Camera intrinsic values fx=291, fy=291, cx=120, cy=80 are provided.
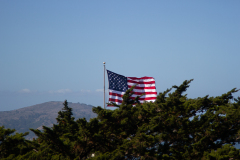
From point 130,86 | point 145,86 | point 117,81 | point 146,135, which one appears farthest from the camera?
point 145,86

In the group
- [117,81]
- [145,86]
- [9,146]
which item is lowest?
[9,146]

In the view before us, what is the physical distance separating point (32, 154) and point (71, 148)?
311 cm

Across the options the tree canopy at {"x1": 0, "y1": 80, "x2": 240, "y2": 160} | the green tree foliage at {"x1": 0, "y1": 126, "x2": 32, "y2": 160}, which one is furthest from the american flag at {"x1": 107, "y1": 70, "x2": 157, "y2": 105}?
the green tree foliage at {"x1": 0, "y1": 126, "x2": 32, "y2": 160}

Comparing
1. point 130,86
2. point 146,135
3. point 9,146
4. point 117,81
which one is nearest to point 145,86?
point 130,86

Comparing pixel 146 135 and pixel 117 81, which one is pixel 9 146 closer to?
pixel 146 135

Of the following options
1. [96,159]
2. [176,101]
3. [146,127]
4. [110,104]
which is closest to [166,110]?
[176,101]

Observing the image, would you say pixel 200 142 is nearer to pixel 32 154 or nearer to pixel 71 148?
pixel 71 148

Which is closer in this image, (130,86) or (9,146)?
(9,146)

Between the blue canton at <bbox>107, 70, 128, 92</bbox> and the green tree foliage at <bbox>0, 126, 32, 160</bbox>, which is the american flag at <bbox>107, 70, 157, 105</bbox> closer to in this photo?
the blue canton at <bbox>107, 70, 128, 92</bbox>

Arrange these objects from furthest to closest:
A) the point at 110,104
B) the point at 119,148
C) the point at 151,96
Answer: the point at 151,96 < the point at 110,104 < the point at 119,148

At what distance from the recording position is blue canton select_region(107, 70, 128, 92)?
98.6 feet

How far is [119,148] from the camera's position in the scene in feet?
74.9

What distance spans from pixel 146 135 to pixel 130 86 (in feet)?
30.6

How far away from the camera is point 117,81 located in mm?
30594
